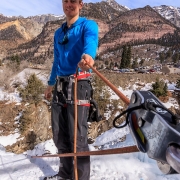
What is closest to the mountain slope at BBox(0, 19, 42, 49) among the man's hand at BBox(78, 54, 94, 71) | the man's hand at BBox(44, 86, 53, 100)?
the man's hand at BBox(44, 86, 53, 100)

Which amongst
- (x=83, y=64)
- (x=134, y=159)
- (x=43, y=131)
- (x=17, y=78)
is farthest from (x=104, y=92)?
(x=83, y=64)

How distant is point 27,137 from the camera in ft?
34.9

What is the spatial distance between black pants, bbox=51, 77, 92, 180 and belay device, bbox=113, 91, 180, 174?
3.68ft

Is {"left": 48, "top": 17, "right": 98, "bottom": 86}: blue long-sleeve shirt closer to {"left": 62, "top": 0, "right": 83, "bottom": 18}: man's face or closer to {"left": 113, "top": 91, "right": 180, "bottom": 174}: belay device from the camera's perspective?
{"left": 62, "top": 0, "right": 83, "bottom": 18}: man's face

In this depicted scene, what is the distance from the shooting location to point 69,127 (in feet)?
7.07

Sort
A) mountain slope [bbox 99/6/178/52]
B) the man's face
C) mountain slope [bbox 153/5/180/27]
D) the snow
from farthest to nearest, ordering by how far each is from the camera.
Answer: mountain slope [bbox 153/5/180/27], mountain slope [bbox 99/6/178/52], the snow, the man's face

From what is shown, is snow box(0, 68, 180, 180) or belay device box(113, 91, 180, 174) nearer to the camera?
belay device box(113, 91, 180, 174)

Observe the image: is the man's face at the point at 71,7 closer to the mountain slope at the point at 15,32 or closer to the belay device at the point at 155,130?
the belay device at the point at 155,130

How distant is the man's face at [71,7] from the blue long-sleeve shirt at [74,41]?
8 cm

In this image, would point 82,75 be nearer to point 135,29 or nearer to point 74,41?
point 74,41

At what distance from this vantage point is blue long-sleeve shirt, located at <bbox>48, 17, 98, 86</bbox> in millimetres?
1857

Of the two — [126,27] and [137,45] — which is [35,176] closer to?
[137,45]

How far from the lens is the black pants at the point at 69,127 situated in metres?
2.09

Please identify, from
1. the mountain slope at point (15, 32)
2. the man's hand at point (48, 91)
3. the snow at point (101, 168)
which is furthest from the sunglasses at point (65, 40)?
the mountain slope at point (15, 32)
